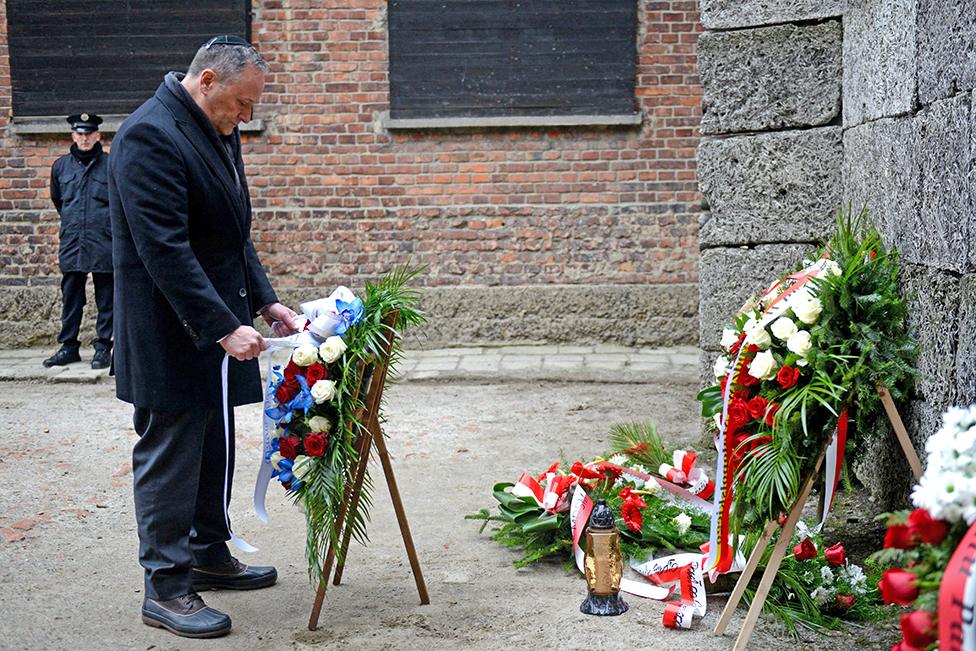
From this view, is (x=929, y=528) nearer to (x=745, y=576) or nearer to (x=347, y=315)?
(x=745, y=576)

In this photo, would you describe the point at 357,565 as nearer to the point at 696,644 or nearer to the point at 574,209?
the point at 696,644

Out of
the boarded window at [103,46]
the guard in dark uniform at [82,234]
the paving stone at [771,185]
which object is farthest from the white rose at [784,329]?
the boarded window at [103,46]

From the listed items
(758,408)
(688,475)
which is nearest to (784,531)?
(758,408)

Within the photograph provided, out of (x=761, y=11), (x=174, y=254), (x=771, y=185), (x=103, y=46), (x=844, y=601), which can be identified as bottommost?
(x=844, y=601)

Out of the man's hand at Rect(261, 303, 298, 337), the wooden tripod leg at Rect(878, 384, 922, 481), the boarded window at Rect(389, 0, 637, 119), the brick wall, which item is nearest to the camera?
the wooden tripod leg at Rect(878, 384, 922, 481)

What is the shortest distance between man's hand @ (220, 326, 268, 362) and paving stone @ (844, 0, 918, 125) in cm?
258

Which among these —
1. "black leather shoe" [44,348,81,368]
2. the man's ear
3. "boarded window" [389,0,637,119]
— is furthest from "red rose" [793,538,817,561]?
"black leather shoe" [44,348,81,368]

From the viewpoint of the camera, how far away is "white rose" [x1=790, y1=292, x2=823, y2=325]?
12.2ft

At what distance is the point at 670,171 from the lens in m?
9.81

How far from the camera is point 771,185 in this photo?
6023 mm

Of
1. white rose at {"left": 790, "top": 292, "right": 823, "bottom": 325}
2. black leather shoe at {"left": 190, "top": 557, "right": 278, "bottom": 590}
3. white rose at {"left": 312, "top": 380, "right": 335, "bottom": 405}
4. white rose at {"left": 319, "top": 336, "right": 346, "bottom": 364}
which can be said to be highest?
white rose at {"left": 790, "top": 292, "right": 823, "bottom": 325}

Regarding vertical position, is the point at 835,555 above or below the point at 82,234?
below

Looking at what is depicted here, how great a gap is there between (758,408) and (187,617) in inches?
83.4

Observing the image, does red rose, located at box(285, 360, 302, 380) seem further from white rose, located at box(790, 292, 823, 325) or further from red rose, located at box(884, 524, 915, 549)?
red rose, located at box(884, 524, 915, 549)
